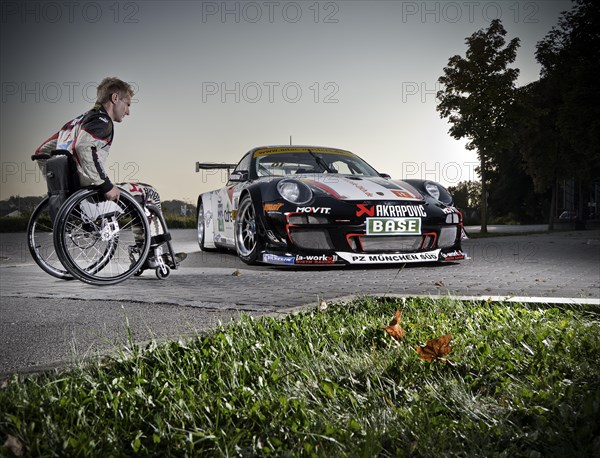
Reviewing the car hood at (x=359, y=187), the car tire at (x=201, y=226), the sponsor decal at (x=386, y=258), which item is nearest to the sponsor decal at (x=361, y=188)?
the car hood at (x=359, y=187)

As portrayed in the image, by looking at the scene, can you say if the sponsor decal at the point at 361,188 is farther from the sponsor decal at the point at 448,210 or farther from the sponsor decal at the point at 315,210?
the sponsor decal at the point at 448,210

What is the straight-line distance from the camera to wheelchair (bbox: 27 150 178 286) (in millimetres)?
4648

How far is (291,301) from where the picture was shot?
4754 millimetres

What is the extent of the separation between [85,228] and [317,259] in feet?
8.73

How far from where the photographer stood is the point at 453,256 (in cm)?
758

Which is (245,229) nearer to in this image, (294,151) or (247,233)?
(247,233)

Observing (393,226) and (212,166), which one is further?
(212,166)

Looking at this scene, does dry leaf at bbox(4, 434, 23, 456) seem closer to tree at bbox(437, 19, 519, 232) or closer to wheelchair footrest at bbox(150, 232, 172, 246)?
wheelchair footrest at bbox(150, 232, 172, 246)

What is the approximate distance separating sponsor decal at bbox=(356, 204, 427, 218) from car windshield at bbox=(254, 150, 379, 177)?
143 cm

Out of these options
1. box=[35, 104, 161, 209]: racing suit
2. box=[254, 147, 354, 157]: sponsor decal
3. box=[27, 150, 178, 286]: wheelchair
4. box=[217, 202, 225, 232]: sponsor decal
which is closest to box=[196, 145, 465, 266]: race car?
box=[254, 147, 354, 157]: sponsor decal

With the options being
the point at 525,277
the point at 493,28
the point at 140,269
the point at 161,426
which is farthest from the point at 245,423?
the point at 493,28

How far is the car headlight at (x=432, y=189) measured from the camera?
25.4ft

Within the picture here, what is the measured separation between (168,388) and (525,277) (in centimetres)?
510

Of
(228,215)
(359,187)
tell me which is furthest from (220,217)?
(359,187)
